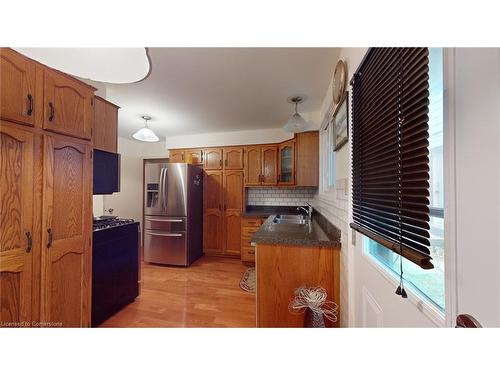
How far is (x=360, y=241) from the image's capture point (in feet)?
3.17

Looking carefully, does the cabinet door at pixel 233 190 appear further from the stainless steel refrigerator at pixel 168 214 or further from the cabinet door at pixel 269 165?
the stainless steel refrigerator at pixel 168 214

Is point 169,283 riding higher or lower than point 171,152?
lower

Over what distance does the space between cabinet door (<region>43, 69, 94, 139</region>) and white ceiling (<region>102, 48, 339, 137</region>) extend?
0.62m

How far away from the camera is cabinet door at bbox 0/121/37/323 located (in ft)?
2.97

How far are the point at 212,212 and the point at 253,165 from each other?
1.16m

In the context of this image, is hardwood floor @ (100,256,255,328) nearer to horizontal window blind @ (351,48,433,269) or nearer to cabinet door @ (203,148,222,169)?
horizontal window blind @ (351,48,433,269)

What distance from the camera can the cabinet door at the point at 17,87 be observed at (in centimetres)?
89

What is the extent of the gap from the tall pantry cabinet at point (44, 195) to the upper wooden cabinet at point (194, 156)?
2104 mm

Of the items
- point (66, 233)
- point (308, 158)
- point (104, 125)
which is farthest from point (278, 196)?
point (66, 233)

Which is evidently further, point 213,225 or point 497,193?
point 213,225

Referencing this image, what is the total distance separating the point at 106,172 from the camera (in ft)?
5.75
